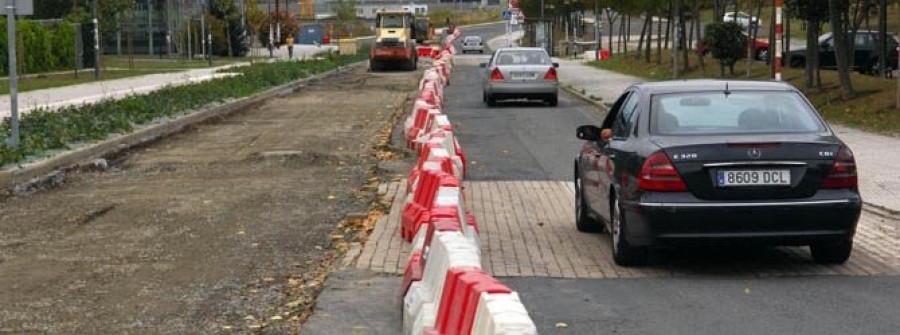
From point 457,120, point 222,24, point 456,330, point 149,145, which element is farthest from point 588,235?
point 222,24

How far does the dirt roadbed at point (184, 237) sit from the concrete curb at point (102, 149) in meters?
0.35

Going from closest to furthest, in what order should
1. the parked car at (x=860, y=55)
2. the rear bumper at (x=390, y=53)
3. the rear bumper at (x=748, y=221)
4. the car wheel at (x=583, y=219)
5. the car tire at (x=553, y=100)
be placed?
the rear bumper at (x=748, y=221) → the car wheel at (x=583, y=219) → the car tire at (x=553, y=100) → the parked car at (x=860, y=55) → the rear bumper at (x=390, y=53)

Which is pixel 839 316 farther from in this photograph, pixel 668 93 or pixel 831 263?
pixel 668 93

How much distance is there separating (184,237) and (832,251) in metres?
5.16

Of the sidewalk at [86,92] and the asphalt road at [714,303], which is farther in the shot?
the sidewalk at [86,92]

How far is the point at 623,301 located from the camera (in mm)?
8695

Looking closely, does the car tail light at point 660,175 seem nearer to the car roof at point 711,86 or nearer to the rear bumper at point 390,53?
the car roof at point 711,86

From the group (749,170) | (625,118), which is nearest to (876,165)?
(625,118)

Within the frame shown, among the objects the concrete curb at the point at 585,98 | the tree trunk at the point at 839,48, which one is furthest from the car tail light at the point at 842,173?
the concrete curb at the point at 585,98

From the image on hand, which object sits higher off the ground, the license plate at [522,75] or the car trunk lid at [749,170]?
the car trunk lid at [749,170]

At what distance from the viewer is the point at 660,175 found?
31.0ft

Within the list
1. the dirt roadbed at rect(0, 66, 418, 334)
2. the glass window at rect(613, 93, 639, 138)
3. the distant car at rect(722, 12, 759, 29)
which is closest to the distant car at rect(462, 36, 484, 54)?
the distant car at rect(722, 12, 759, 29)

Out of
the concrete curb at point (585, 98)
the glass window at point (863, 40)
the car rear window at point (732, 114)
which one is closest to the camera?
the car rear window at point (732, 114)

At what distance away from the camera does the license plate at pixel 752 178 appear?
935 centimetres
